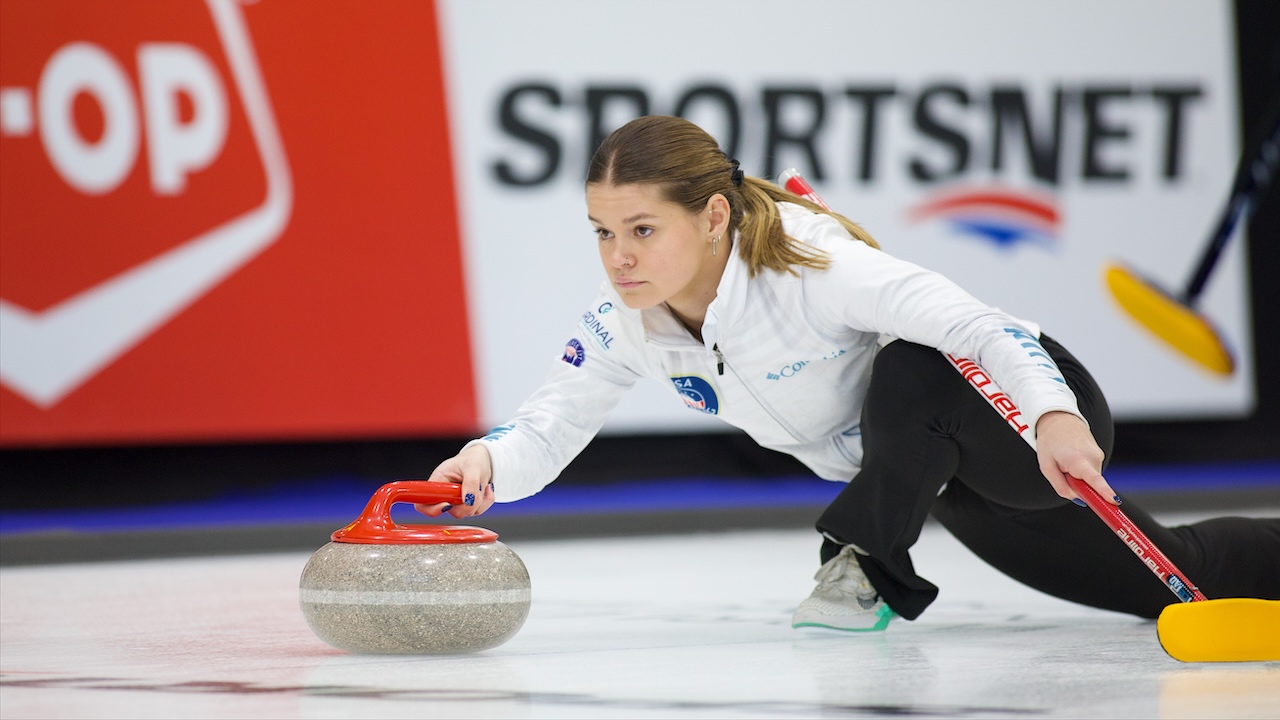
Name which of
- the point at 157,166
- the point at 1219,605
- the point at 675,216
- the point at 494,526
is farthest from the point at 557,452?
the point at 157,166

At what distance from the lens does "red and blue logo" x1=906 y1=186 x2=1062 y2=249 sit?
5.00 metres

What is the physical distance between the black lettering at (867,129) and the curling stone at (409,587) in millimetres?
3315

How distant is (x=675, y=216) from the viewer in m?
1.98

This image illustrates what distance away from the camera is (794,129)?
4863mm

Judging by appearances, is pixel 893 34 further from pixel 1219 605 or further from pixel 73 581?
pixel 1219 605

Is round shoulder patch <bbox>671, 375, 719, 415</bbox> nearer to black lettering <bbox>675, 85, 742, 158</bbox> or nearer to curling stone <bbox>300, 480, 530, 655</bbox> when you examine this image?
curling stone <bbox>300, 480, 530, 655</bbox>

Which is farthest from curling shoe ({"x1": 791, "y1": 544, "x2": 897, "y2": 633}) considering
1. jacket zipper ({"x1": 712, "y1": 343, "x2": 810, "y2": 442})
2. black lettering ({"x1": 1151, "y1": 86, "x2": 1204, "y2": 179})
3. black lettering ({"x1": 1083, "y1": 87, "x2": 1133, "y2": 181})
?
black lettering ({"x1": 1151, "y1": 86, "x2": 1204, "y2": 179})

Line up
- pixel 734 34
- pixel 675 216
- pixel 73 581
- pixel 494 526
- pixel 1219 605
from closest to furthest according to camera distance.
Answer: pixel 1219 605
pixel 675 216
pixel 73 581
pixel 494 526
pixel 734 34

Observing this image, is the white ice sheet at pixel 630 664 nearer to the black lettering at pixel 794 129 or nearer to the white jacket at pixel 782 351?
the white jacket at pixel 782 351

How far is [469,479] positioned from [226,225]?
2.44 m

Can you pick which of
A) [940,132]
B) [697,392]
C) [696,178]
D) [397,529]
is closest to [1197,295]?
[940,132]

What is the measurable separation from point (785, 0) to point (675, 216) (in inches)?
118

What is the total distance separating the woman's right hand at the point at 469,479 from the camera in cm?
195

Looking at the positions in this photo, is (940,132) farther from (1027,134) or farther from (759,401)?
(759,401)
